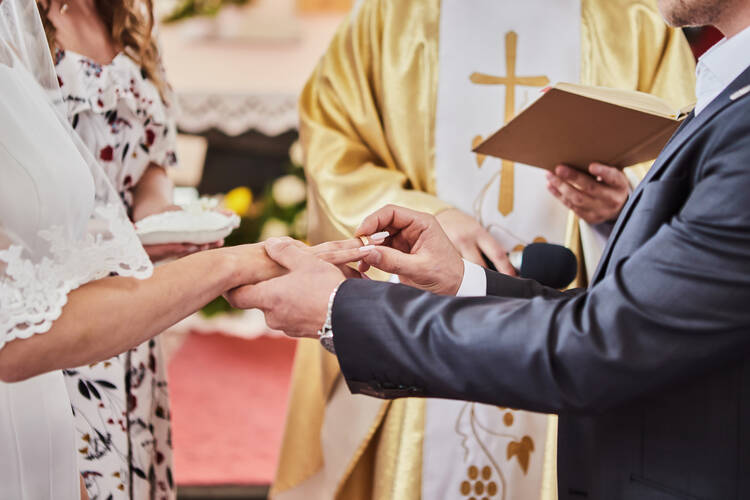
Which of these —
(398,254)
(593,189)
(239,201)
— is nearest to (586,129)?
(593,189)

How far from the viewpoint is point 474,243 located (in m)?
2.20

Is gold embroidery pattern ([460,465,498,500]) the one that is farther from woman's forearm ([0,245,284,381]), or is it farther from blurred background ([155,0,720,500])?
blurred background ([155,0,720,500])

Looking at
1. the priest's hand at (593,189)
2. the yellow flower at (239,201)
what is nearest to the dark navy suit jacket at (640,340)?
the priest's hand at (593,189)

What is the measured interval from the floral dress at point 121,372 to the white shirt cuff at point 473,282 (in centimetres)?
91

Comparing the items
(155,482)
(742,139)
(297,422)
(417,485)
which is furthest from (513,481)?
(742,139)

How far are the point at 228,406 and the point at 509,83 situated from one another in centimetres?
276

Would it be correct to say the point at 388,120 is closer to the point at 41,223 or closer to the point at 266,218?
the point at 41,223

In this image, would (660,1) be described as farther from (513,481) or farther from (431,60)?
(513,481)

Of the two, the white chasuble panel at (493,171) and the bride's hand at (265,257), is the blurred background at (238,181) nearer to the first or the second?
the white chasuble panel at (493,171)

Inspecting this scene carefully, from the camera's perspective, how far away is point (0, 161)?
1290mm

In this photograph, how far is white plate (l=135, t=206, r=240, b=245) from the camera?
210 cm

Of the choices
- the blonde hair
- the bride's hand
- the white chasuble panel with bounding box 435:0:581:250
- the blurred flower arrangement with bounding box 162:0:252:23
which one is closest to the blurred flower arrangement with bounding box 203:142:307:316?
the blurred flower arrangement with bounding box 162:0:252:23

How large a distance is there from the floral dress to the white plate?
21 cm

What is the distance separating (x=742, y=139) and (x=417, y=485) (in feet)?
4.93
